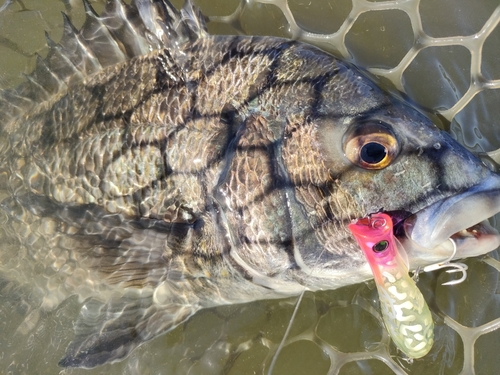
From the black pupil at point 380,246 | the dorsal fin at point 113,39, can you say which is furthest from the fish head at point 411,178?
the dorsal fin at point 113,39

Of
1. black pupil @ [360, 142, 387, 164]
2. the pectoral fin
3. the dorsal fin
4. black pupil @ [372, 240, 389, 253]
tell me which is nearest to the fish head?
black pupil @ [360, 142, 387, 164]

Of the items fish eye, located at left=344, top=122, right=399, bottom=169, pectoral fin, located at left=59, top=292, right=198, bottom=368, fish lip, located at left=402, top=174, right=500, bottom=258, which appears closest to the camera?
fish lip, located at left=402, top=174, right=500, bottom=258

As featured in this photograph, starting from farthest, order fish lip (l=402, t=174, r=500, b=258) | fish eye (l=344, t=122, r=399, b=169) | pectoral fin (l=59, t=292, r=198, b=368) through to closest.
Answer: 1. pectoral fin (l=59, t=292, r=198, b=368)
2. fish eye (l=344, t=122, r=399, b=169)
3. fish lip (l=402, t=174, r=500, b=258)

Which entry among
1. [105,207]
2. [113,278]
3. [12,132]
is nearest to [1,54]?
[12,132]

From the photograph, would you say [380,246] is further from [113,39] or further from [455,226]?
[113,39]

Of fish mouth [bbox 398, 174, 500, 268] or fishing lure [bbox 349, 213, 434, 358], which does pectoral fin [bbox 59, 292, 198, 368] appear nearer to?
fishing lure [bbox 349, 213, 434, 358]

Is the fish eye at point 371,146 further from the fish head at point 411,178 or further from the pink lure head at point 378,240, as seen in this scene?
the pink lure head at point 378,240

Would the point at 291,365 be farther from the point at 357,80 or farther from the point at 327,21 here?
the point at 327,21
